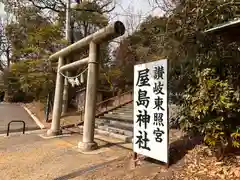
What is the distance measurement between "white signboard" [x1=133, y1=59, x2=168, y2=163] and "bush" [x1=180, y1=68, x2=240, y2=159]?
567mm

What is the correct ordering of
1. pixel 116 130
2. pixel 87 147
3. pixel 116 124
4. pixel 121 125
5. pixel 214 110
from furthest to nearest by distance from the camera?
pixel 116 124 → pixel 121 125 → pixel 116 130 → pixel 87 147 → pixel 214 110

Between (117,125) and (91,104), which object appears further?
(117,125)

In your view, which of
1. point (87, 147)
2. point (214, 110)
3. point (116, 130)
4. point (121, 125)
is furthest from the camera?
point (121, 125)

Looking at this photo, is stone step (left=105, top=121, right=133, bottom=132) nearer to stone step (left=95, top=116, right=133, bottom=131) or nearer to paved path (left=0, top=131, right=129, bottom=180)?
stone step (left=95, top=116, right=133, bottom=131)

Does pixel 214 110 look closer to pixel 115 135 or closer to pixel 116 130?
pixel 115 135

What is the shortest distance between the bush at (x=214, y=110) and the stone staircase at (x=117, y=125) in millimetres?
3831

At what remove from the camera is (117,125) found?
10.1 meters

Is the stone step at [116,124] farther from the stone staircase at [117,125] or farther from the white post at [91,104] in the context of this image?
the white post at [91,104]

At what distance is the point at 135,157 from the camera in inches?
218

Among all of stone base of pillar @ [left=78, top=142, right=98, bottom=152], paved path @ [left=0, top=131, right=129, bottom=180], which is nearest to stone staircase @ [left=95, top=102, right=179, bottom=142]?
paved path @ [left=0, top=131, right=129, bottom=180]

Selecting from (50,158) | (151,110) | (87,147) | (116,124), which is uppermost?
(151,110)

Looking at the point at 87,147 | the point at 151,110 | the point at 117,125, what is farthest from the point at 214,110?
the point at 117,125

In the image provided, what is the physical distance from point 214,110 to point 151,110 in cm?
134

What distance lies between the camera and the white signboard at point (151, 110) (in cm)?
486
